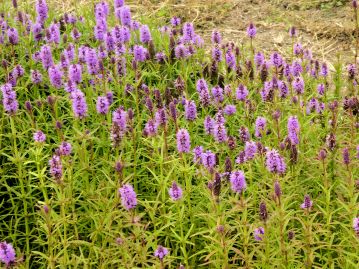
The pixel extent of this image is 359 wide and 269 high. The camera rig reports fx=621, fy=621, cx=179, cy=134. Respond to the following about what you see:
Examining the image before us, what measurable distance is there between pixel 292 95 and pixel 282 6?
385 cm

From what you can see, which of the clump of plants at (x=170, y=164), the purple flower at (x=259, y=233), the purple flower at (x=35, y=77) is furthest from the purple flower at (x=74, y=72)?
the purple flower at (x=259, y=233)

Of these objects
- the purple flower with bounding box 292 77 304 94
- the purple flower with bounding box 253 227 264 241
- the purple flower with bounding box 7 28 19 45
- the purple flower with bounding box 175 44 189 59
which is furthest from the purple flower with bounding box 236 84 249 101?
the purple flower with bounding box 7 28 19 45

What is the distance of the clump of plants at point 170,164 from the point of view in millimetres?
3418

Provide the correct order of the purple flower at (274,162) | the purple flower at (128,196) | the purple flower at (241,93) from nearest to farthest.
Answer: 1. the purple flower at (128,196)
2. the purple flower at (274,162)
3. the purple flower at (241,93)

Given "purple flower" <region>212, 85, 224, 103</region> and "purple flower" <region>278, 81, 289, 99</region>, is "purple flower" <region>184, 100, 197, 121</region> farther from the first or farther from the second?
"purple flower" <region>278, 81, 289, 99</region>

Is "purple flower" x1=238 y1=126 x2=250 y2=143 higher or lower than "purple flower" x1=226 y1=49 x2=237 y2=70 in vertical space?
lower

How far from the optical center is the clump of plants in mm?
3418

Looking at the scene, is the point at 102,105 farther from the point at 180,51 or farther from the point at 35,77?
the point at 180,51

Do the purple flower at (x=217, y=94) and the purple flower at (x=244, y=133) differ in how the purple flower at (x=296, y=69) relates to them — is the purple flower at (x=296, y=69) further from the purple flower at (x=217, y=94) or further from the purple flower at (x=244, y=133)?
the purple flower at (x=244, y=133)

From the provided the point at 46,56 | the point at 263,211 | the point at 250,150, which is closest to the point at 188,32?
the point at 46,56

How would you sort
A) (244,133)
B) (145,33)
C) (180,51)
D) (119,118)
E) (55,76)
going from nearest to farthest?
(119,118) < (244,133) < (55,76) < (180,51) < (145,33)

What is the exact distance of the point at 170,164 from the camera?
4082mm

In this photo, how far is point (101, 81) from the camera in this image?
480cm

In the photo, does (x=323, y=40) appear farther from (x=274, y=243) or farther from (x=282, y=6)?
(x=274, y=243)
